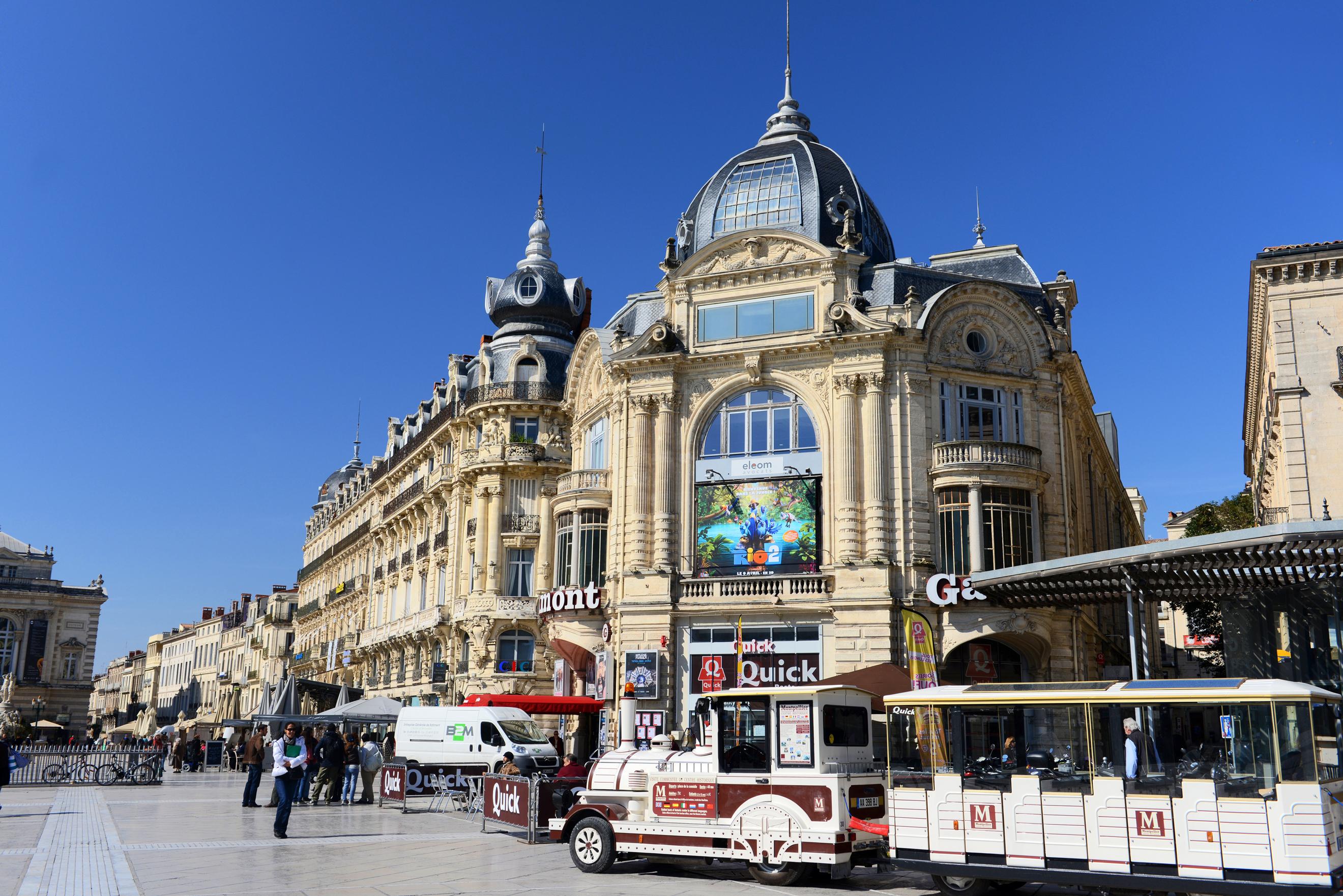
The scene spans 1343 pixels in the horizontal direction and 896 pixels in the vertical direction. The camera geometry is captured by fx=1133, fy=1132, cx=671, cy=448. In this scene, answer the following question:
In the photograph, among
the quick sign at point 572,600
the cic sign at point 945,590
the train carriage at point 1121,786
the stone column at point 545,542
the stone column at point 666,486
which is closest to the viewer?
the train carriage at point 1121,786

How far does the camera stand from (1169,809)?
12.5 metres

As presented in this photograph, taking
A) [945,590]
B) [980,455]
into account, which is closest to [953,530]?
[945,590]

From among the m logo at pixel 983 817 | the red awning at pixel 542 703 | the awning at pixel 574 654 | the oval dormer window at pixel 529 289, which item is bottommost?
the m logo at pixel 983 817

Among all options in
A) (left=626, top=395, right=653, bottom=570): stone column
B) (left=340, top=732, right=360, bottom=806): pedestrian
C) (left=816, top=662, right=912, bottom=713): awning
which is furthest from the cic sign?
(left=340, top=732, right=360, bottom=806): pedestrian

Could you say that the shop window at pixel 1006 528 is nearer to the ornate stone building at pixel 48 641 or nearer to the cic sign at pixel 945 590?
the cic sign at pixel 945 590

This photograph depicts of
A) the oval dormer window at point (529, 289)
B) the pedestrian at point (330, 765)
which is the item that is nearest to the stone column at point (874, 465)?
the pedestrian at point (330, 765)

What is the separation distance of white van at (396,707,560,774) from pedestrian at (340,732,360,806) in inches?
50.0

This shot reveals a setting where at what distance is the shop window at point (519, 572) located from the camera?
44.2m

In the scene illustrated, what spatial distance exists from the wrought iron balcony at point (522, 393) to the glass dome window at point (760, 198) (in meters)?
11.6

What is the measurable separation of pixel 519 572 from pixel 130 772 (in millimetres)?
15376

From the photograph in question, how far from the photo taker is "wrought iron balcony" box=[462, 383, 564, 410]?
4562cm

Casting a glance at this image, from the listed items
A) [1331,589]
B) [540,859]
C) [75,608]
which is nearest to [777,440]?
[1331,589]

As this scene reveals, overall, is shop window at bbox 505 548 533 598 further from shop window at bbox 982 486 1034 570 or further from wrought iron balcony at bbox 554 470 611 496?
shop window at bbox 982 486 1034 570

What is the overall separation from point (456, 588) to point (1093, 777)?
36396mm
